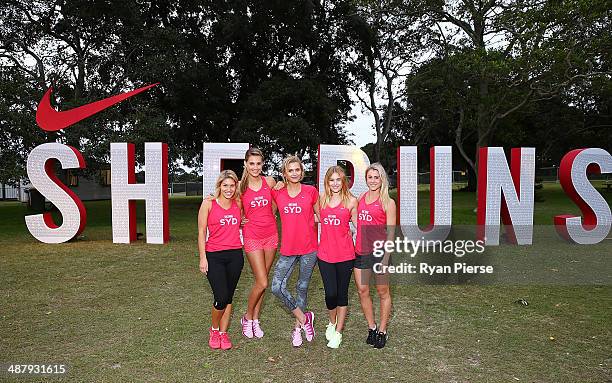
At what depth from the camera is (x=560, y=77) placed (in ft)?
53.9

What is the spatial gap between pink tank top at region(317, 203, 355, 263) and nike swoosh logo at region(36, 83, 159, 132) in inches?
452

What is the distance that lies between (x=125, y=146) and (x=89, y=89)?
8.26 meters

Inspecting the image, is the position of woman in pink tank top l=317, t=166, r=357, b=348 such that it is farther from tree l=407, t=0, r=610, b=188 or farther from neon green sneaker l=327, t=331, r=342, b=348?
tree l=407, t=0, r=610, b=188

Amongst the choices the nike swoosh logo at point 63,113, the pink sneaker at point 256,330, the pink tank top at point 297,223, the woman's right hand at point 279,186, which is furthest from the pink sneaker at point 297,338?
the nike swoosh logo at point 63,113

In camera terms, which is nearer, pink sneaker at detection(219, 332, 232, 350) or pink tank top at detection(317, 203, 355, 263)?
pink tank top at detection(317, 203, 355, 263)

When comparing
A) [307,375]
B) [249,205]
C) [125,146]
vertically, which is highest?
[125,146]

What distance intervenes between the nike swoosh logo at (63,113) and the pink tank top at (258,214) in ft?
35.6

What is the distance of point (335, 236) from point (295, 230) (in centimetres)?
40

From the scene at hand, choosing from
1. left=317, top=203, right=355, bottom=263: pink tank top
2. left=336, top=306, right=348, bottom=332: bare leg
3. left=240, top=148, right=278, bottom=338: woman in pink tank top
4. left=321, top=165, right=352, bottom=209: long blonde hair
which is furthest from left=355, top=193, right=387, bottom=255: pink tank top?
left=240, top=148, right=278, bottom=338: woman in pink tank top

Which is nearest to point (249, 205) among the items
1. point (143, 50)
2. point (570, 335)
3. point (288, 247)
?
point (288, 247)

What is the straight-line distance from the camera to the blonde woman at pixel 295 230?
4699 mm

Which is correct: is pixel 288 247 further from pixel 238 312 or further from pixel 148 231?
pixel 148 231

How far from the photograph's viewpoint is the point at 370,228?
181 inches

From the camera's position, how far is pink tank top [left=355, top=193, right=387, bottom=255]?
4590mm
